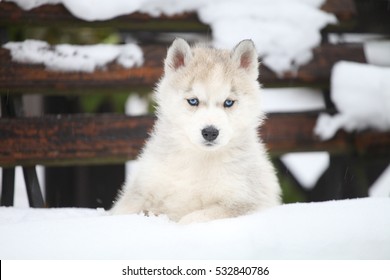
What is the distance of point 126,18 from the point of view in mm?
3896

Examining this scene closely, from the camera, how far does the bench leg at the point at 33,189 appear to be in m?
3.47

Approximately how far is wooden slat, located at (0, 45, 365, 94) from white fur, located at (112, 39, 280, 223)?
0.94 meters

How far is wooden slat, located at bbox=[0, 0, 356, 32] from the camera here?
372 centimetres

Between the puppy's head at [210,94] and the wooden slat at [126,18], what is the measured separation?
1.21 meters

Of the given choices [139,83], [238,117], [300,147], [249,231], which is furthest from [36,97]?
[249,231]

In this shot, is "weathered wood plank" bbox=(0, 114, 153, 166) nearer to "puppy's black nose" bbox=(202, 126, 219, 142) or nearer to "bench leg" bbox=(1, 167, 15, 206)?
"bench leg" bbox=(1, 167, 15, 206)

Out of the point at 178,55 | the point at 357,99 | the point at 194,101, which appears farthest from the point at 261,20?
the point at 194,101

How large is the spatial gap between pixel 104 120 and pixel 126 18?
0.78 metres

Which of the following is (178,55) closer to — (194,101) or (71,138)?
(194,101)

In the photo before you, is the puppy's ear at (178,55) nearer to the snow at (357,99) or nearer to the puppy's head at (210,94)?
the puppy's head at (210,94)

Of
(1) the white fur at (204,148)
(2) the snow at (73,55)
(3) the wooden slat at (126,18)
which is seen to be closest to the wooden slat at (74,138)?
(2) the snow at (73,55)

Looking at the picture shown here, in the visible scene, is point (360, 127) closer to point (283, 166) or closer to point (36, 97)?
point (283, 166)

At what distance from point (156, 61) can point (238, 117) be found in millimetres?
1322

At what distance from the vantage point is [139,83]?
148 inches
